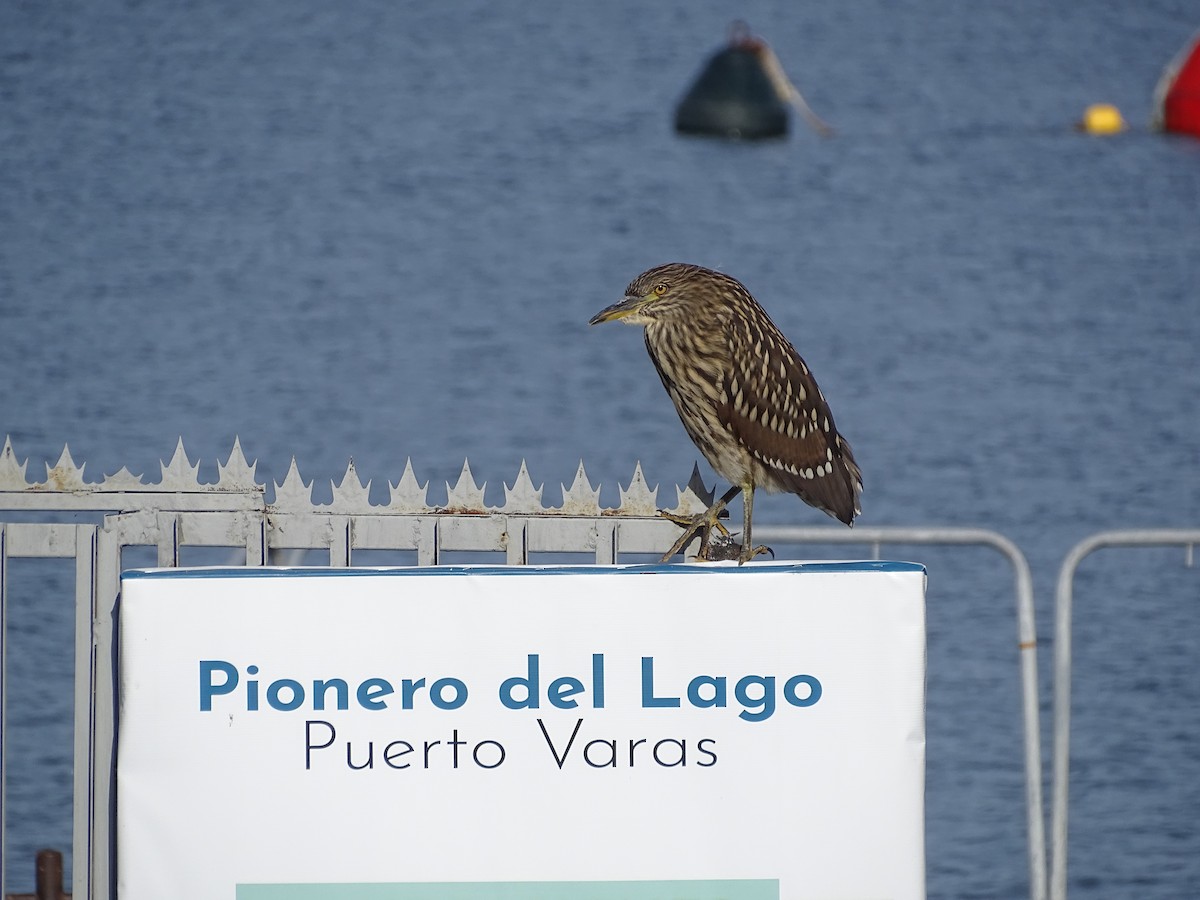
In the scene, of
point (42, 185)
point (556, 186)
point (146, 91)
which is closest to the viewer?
point (42, 185)

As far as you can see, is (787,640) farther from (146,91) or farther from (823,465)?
(146,91)

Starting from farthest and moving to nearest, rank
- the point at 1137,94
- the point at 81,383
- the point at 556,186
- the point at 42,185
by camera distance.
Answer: the point at 1137,94 < the point at 556,186 < the point at 42,185 < the point at 81,383

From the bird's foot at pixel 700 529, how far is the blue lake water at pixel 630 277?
3.89 metres

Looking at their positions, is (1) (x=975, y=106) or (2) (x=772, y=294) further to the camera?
(1) (x=975, y=106)

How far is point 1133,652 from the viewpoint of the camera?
42.2 feet

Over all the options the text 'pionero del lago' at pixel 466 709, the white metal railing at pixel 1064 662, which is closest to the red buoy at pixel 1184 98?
the white metal railing at pixel 1064 662

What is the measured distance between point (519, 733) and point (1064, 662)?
2.33 metres

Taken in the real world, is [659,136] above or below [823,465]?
above

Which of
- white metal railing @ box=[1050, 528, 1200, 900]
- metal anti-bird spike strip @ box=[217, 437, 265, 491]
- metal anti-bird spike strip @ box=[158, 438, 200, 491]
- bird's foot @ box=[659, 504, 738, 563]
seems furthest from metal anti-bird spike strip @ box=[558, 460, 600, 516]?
white metal railing @ box=[1050, 528, 1200, 900]

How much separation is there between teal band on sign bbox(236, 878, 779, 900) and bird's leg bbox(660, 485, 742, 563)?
0.76 meters

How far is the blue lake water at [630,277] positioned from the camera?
12078mm

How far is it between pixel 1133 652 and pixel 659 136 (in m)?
27.9

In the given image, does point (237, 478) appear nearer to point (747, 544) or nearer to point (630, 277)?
point (747, 544)

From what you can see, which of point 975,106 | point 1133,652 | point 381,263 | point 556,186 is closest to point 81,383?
point 381,263
